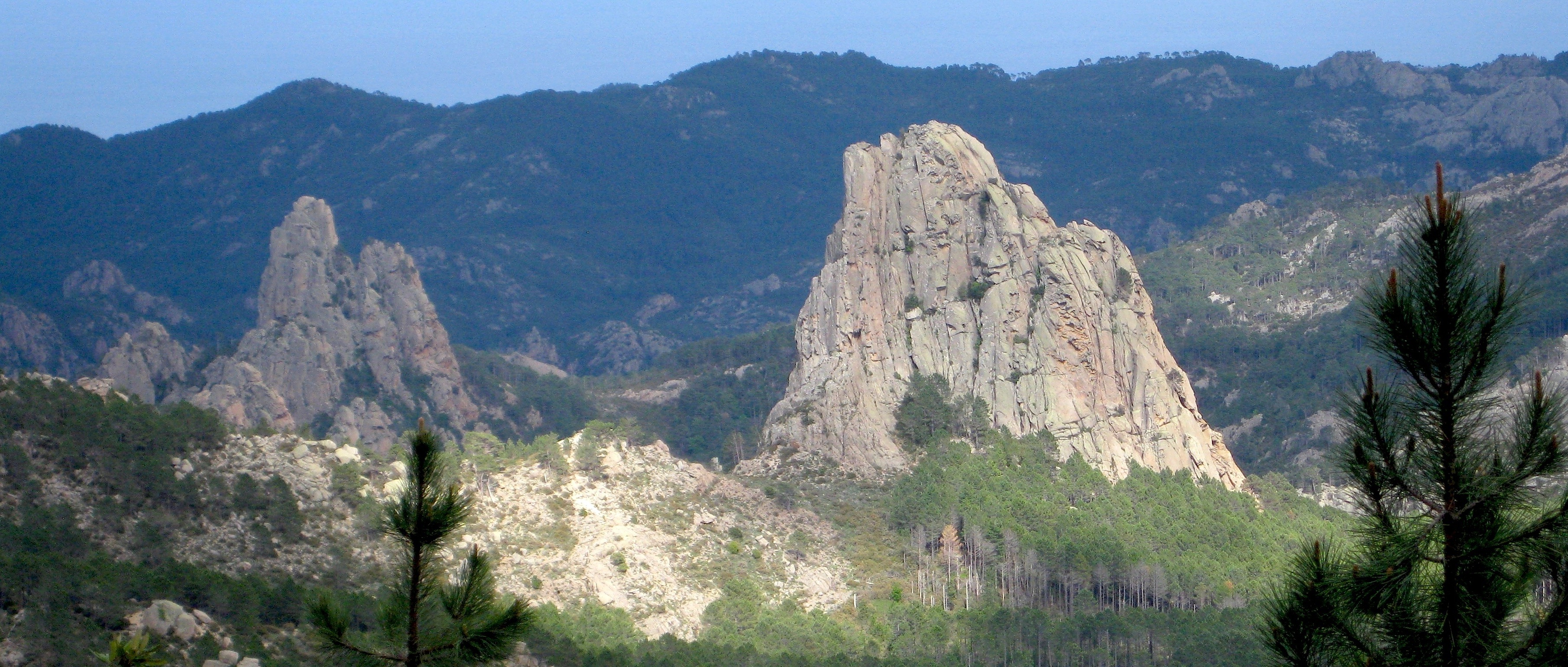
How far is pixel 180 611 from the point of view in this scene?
45.7 m

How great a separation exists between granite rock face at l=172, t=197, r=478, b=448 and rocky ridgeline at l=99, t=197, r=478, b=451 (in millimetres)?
122

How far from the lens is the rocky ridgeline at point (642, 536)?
66.7 m

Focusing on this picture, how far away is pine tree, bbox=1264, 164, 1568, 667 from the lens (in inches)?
539

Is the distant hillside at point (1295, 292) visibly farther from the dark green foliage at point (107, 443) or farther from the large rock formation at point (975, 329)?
the dark green foliage at point (107, 443)

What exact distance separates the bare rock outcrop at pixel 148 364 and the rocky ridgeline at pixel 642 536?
55275 mm

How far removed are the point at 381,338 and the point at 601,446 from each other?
68234mm

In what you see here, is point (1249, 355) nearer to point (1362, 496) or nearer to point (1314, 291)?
point (1314, 291)

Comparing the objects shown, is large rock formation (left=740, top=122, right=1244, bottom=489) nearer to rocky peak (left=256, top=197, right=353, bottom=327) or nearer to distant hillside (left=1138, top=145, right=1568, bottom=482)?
distant hillside (left=1138, top=145, right=1568, bottom=482)

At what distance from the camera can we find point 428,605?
16.3m

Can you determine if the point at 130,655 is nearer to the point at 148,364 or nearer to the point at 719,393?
→ the point at 148,364

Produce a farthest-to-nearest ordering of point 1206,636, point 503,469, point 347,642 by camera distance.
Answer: point 503,469 → point 1206,636 → point 347,642

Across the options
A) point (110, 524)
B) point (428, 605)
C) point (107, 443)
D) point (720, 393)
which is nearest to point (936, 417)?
point (107, 443)

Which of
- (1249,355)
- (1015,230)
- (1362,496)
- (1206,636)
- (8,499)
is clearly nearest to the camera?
(1362,496)

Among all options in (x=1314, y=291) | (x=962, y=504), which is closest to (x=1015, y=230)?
(x=962, y=504)
